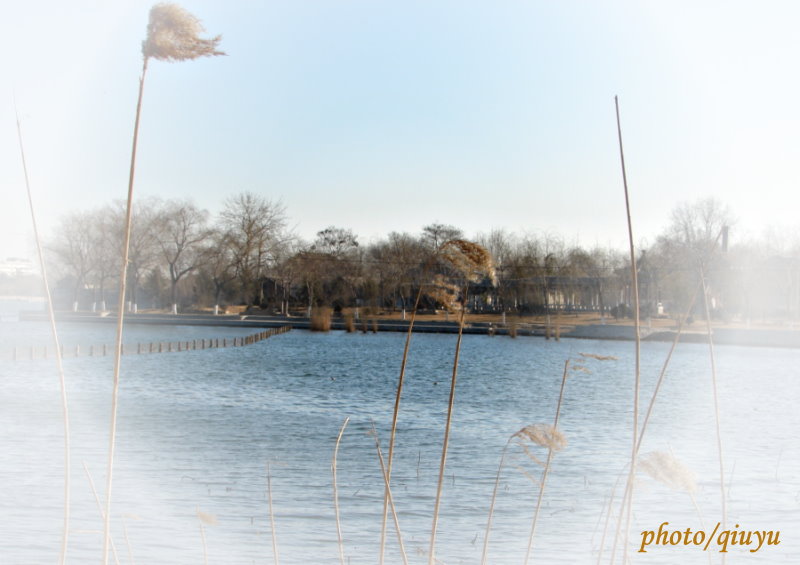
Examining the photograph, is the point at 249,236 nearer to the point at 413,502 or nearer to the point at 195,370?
the point at 195,370

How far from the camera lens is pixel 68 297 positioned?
178ft

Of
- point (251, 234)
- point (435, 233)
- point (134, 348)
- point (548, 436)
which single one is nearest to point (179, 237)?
point (251, 234)

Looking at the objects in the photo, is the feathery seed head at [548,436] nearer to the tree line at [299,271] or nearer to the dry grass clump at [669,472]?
the dry grass clump at [669,472]

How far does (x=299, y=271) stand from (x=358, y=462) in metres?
41.7

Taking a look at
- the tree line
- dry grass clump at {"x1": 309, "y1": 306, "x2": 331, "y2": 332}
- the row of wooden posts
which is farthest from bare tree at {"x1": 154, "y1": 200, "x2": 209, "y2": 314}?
the row of wooden posts

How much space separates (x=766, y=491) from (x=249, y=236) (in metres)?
44.3

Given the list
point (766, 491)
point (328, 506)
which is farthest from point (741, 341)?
point (328, 506)

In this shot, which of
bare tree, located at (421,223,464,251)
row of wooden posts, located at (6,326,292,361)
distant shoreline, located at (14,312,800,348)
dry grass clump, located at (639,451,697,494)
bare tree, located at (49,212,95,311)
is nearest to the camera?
dry grass clump, located at (639,451,697,494)

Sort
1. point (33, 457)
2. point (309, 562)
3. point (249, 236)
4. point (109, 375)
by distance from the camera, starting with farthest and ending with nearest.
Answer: point (249, 236), point (109, 375), point (33, 457), point (309, 562)

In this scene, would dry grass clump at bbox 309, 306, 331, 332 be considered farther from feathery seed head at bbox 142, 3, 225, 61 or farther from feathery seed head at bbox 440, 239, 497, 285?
feathery seed head at bbox 142, 3, 225, 61

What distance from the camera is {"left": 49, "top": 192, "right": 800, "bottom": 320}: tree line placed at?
4250 cm

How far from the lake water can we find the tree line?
20.4m

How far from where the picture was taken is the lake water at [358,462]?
6.39 m

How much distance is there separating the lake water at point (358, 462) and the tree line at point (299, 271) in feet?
66.9
